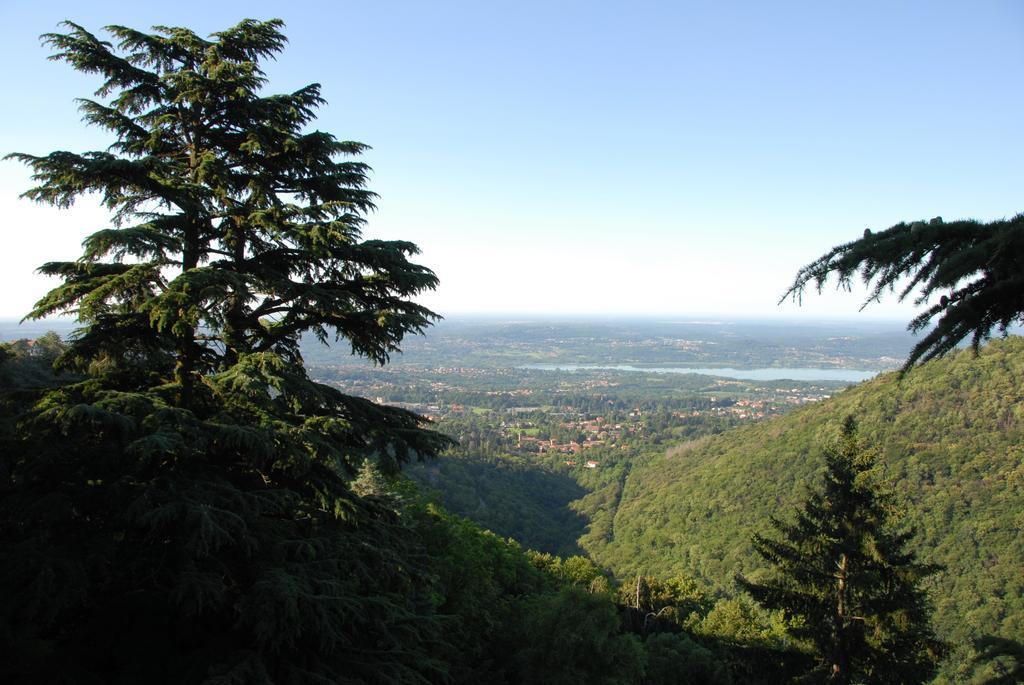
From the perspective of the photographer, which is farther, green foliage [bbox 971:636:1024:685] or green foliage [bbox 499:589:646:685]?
green foliage [bbox 499:589:646:685]

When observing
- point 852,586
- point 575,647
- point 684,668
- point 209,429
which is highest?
point 209,429

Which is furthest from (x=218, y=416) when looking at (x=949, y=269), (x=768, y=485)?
(x=768, y=485)

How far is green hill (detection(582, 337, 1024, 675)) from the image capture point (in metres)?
40.1

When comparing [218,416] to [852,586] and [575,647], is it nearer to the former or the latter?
[575,647]

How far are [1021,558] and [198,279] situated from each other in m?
55.2

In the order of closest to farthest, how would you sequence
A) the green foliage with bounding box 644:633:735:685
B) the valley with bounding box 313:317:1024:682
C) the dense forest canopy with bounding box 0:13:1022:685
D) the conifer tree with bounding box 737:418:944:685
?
the dense forest canopy with bounding box 0:13:1022:685 < the conifer tree with bounding box 737:418:944:685 < the green foliage with bounding box 644:633:735:685 < the valley with bounding box 313:317:1024:682

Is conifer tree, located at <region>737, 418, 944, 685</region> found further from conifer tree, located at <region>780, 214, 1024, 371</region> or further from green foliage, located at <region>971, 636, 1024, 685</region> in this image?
conifer tree, located at <region>780, 214, 1024, 371</region>

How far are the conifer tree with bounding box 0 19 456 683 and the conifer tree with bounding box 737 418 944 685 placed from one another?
7.32 metres

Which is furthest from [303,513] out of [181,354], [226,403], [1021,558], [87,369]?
[1021,558]

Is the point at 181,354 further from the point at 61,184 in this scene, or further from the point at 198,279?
the point at 61,184

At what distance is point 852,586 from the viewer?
29.8 feet

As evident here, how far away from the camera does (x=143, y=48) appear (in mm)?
5285

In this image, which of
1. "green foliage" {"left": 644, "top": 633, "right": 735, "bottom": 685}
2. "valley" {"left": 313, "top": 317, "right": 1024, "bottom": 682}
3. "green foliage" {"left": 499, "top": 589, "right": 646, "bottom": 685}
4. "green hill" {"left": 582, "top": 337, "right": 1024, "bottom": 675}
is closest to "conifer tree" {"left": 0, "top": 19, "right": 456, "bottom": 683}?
"green foliage" {"left": 499, "top": 589, "right": 646, "bottom": 685}

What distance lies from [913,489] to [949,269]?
6123cm
